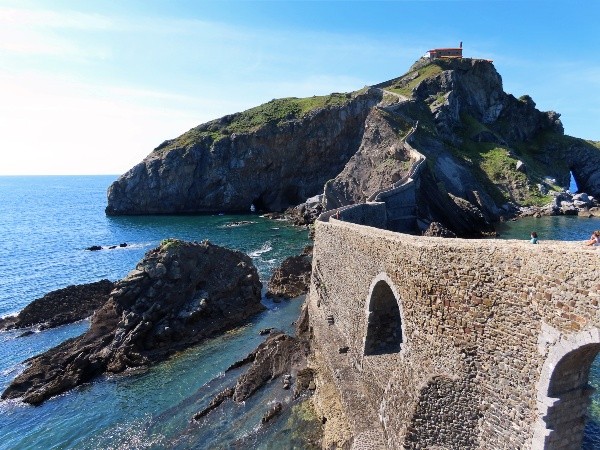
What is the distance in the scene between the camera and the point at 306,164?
8981 centimetres

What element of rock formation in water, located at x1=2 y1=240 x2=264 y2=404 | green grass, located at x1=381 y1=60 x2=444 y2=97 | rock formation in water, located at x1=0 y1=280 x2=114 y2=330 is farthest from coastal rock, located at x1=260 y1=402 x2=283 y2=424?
green grass, located at x1=381 y1=60 x2=444 y2=97

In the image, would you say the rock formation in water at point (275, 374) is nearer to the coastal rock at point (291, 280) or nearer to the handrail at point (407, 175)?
the coastal rock at point (291, 280)

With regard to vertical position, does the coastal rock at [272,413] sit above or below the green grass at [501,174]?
below

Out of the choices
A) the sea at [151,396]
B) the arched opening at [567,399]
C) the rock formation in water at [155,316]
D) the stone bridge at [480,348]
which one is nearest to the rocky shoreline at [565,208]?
the sea at [151,396]

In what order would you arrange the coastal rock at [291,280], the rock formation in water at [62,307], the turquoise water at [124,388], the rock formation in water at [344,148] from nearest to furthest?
the turquoise water at [124,388]
the rock formation in water at [62,307]
the coastal rock at [291,280]
the rock formation in water at [344,148]

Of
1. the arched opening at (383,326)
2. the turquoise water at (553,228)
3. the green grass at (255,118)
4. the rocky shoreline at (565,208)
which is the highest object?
the green grass at (255,118)

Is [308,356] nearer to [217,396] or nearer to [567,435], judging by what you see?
[217,396]

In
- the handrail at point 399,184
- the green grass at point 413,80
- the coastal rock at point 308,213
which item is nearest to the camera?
the handrail at point 399,184

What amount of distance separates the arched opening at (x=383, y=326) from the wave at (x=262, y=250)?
33.0 metres

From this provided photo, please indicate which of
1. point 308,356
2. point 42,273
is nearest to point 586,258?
point 308,356

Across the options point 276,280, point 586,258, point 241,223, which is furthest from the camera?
point 241,223

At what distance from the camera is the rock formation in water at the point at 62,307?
3484cm

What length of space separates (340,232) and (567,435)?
1368cm

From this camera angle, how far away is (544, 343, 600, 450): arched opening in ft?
32.4
